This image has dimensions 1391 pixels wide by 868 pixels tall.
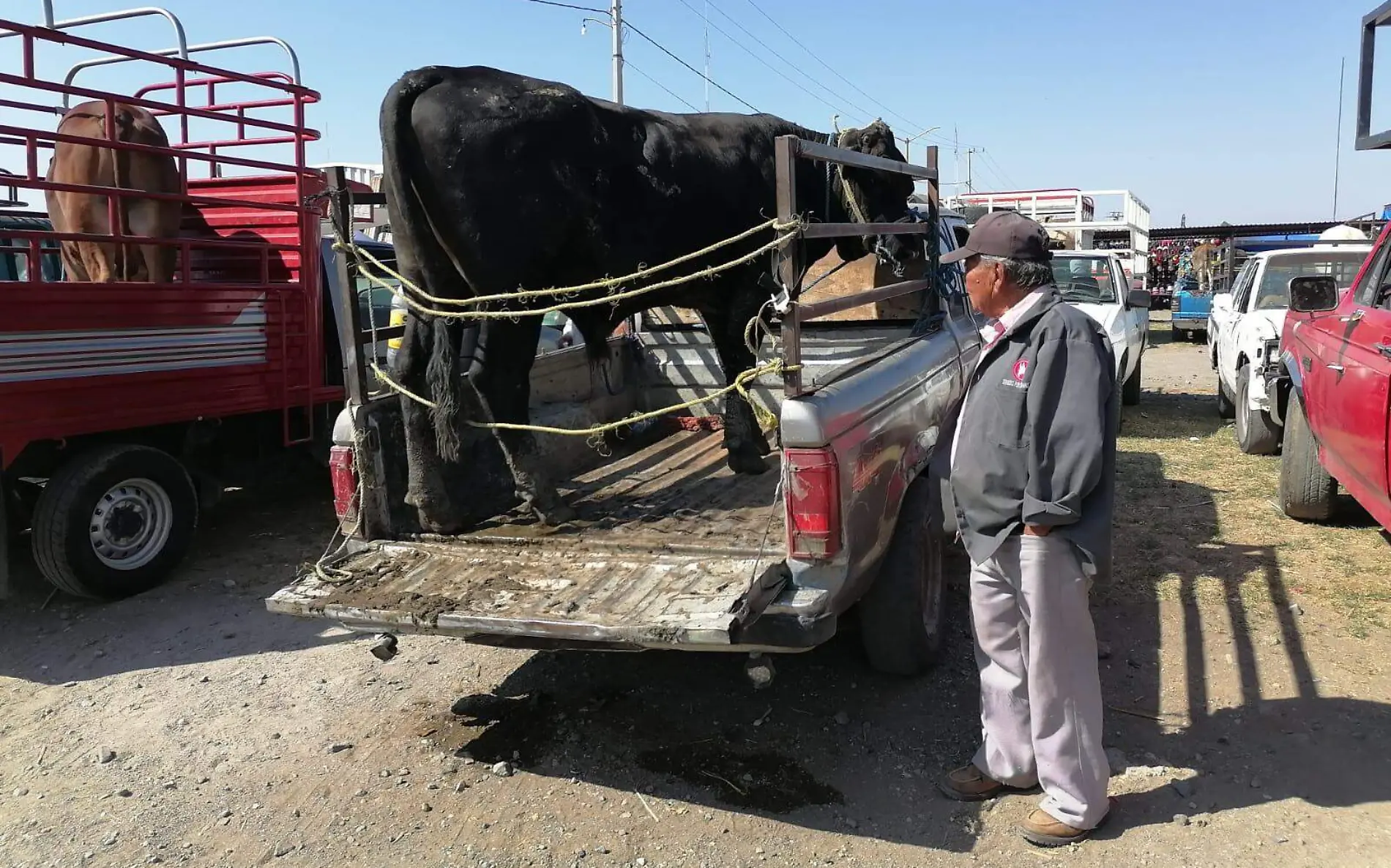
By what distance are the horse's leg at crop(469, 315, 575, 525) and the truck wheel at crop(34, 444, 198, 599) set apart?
2363 millimetres

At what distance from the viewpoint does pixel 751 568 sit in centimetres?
331

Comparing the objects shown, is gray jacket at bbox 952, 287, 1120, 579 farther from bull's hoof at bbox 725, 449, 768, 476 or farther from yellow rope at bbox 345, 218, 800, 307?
bull's hoof at bbox 725, 449, 768, 476

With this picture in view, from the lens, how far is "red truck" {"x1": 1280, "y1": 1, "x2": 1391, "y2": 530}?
421 centimetres

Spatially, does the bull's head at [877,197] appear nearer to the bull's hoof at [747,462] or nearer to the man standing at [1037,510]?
the bull's hoof at [747,462]

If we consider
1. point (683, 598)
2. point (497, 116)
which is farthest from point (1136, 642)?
point (497, 116)

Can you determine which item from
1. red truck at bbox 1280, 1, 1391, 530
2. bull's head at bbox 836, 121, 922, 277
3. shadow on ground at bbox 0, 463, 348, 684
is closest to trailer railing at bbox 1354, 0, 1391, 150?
red truck at bbox 1280, 1, 1391, 530

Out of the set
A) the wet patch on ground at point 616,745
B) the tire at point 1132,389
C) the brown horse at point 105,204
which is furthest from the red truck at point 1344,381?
the brown horse at point 105,204

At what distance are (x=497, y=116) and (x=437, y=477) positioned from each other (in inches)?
63.1

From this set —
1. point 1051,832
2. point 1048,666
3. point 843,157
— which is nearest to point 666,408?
point 843,157

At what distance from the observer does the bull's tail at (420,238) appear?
13.7ft

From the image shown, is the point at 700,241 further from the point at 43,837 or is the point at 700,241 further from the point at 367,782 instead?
the point at 43,837

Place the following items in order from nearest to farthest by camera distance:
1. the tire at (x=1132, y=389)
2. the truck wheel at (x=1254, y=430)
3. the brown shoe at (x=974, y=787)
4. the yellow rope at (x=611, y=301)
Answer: the yellow rope at (x=611, y=301), the brown shoe at (x=974, y=787), the truck wheel at (x=1254, y=430), the tire at (x=1132, y=389)

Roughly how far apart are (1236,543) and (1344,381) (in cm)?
150

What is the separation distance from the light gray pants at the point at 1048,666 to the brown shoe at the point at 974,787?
6.0 inches
